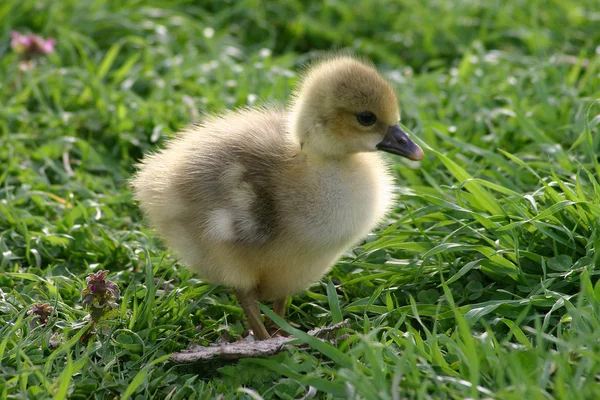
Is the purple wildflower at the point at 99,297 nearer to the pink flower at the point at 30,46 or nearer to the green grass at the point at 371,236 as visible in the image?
the green grass at the point at 371,236

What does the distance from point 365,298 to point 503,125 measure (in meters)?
1.63

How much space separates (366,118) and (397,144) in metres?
0.16

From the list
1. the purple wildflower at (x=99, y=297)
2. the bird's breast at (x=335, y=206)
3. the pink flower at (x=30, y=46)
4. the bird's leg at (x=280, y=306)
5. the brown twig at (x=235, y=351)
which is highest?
the bird's breast at (x=335, y=206)

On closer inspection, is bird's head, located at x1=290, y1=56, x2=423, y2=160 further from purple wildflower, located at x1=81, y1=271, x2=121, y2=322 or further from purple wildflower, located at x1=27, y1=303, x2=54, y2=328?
purple wildflower, located at x1=27, y1=303, x2=54, y2=328

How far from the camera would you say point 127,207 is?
171 inches

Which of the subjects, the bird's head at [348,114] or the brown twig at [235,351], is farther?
the bird's head at [348,114]

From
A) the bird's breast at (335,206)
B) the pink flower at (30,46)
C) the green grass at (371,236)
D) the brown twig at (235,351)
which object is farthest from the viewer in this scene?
the pink flower at (30,46)

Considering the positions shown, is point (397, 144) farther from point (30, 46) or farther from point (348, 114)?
point (30, 46)

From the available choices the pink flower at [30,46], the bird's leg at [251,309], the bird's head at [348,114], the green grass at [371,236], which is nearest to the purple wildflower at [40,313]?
the green grass at [371,236]

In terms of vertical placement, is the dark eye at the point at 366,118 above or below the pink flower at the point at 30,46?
above

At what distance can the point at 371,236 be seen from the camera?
3.91 m

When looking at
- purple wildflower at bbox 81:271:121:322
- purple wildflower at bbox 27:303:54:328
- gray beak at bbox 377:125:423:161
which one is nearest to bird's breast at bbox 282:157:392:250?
gray beak at bbox 377:125:423:161

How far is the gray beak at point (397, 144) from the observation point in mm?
3344

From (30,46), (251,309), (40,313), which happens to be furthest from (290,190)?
(30,46)
